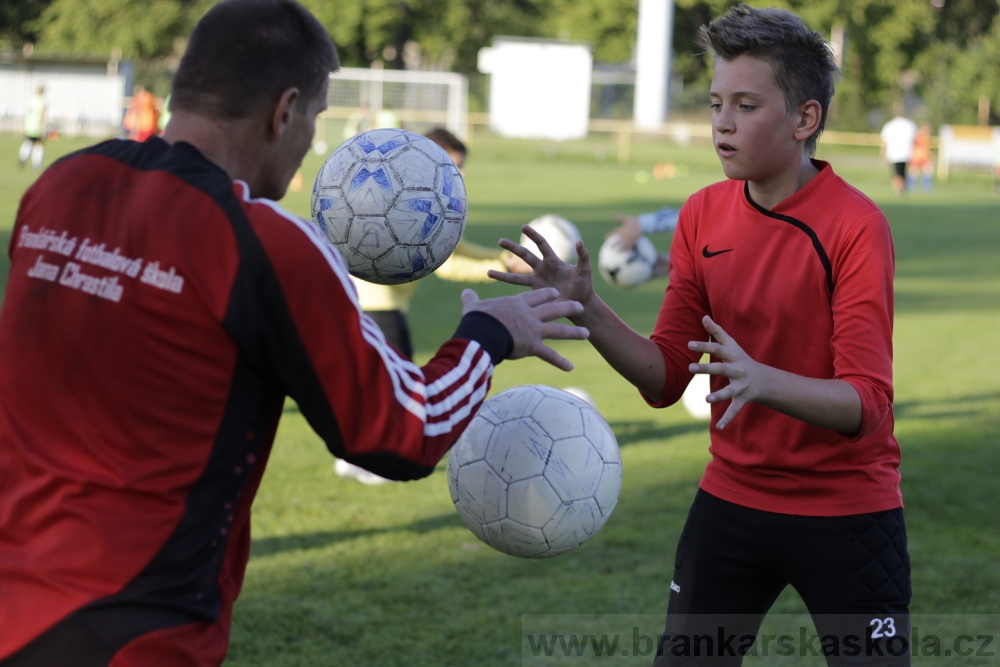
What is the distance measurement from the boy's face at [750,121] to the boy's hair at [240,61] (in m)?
Result: 1.39

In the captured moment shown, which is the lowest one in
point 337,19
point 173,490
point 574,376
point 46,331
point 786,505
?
point 574,376

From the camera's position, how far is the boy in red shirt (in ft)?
10.4

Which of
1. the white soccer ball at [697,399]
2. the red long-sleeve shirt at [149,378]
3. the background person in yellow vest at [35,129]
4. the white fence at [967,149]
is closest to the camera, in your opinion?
the red long-sleeve shirt at [149,378]

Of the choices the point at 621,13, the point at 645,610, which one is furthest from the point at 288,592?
the point at 621,13

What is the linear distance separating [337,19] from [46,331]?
2495 inches

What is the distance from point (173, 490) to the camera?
2.22 metres

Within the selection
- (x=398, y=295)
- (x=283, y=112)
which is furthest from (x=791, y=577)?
(x=398, y=295)

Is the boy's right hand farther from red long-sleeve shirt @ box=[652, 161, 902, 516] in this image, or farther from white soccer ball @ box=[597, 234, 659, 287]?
white soccer ball @ box=[597, 234, 659, 287]

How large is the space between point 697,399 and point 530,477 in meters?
5.82

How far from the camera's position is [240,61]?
231 centimetres

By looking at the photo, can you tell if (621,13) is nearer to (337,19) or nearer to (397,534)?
(337,19)

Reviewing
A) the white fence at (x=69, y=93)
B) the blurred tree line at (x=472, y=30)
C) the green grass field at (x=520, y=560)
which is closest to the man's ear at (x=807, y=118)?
the green grass field at (x=520, y=560)

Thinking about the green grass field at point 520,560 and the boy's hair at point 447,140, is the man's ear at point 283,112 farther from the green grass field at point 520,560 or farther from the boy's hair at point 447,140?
the boy's hair at point 447,140

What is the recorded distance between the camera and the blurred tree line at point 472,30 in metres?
62.8
